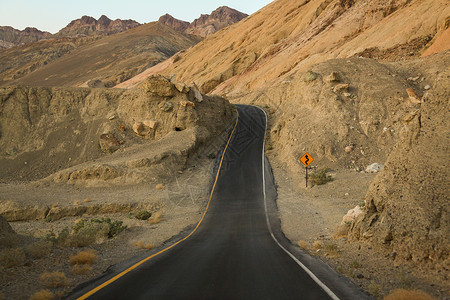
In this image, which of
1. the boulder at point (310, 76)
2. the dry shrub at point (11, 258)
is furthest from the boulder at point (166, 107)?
the dry shrub at point (11, 258)

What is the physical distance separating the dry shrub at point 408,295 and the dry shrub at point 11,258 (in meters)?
8.09

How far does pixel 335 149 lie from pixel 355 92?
8.15 m

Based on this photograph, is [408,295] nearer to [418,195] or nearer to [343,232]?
[418,195]

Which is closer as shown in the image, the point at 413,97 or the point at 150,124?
the point at 413,97

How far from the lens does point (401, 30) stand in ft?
144

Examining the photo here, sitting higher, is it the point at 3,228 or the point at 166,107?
the point at 166,107

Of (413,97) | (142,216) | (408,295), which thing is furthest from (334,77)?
(408,295)

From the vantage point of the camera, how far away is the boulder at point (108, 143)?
1279 inches

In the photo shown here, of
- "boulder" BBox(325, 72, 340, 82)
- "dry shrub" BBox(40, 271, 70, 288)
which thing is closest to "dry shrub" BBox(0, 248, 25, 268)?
"dry shrub" BBox(40, 271, 70, 288)

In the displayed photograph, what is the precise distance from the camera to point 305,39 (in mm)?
67438

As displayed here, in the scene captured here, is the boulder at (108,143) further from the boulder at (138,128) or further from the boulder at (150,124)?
the boulder at (150,124)

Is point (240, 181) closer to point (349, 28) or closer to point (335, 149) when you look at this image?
point (335, 149)

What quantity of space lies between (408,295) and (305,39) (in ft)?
227

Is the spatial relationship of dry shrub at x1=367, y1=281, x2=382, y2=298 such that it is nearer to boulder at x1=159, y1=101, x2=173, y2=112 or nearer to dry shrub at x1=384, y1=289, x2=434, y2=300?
dry shrub at x1=384, y1=289, x2=434, y2=300
